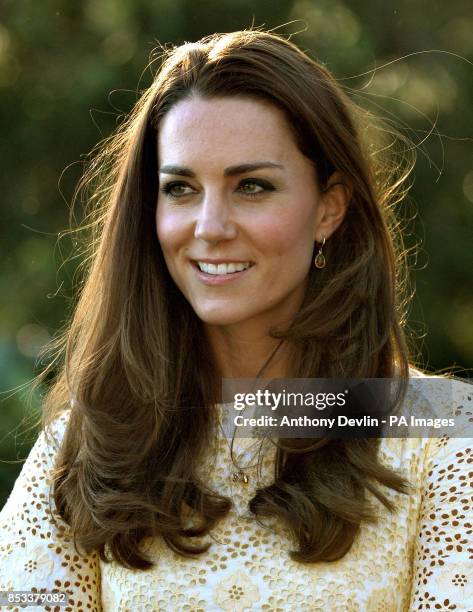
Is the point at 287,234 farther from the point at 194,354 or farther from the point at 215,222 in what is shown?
the point at 194,354

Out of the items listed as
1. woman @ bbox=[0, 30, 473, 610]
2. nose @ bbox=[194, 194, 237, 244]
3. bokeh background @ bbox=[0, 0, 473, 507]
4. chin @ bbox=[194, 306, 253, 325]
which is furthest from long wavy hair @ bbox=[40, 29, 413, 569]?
bokeh background @ bbox=[0, 0, 473, 507]

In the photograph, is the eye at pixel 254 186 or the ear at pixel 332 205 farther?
the ear at pixel 332 205

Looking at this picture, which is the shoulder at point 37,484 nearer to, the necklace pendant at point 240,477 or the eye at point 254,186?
the necklace pendant at point 240,477

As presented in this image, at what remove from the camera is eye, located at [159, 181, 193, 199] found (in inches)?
101

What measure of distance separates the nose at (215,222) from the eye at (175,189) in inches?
3.2

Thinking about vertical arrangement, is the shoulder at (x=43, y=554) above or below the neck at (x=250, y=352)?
below

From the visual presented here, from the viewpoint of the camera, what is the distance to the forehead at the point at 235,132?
2.50m

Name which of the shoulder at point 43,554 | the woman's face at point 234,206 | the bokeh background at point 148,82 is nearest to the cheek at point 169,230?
the woman's face at point 234,206

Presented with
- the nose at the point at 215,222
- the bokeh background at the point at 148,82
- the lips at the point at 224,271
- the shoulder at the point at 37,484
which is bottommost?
the shoulder at the point at 37,484

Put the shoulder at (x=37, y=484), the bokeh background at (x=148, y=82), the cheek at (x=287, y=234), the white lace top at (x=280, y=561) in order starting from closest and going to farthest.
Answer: the white lace top at (x=280, y=561) < the cheek at (x=287, y=234) < the shoulder at (x=37, y=484) < the bokeh background at (x=148, y=82)

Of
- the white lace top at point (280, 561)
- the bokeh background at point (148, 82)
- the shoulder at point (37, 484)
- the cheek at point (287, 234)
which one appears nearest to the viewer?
the white lace top at point (280, 561)

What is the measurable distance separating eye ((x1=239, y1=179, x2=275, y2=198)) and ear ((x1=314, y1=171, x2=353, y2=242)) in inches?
6.2

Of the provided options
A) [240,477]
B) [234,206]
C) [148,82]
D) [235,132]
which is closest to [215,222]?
[234,206]

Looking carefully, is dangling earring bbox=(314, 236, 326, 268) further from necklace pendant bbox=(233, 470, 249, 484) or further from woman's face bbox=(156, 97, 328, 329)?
necklace pendant bbox=(233, 470, 249, 484)
